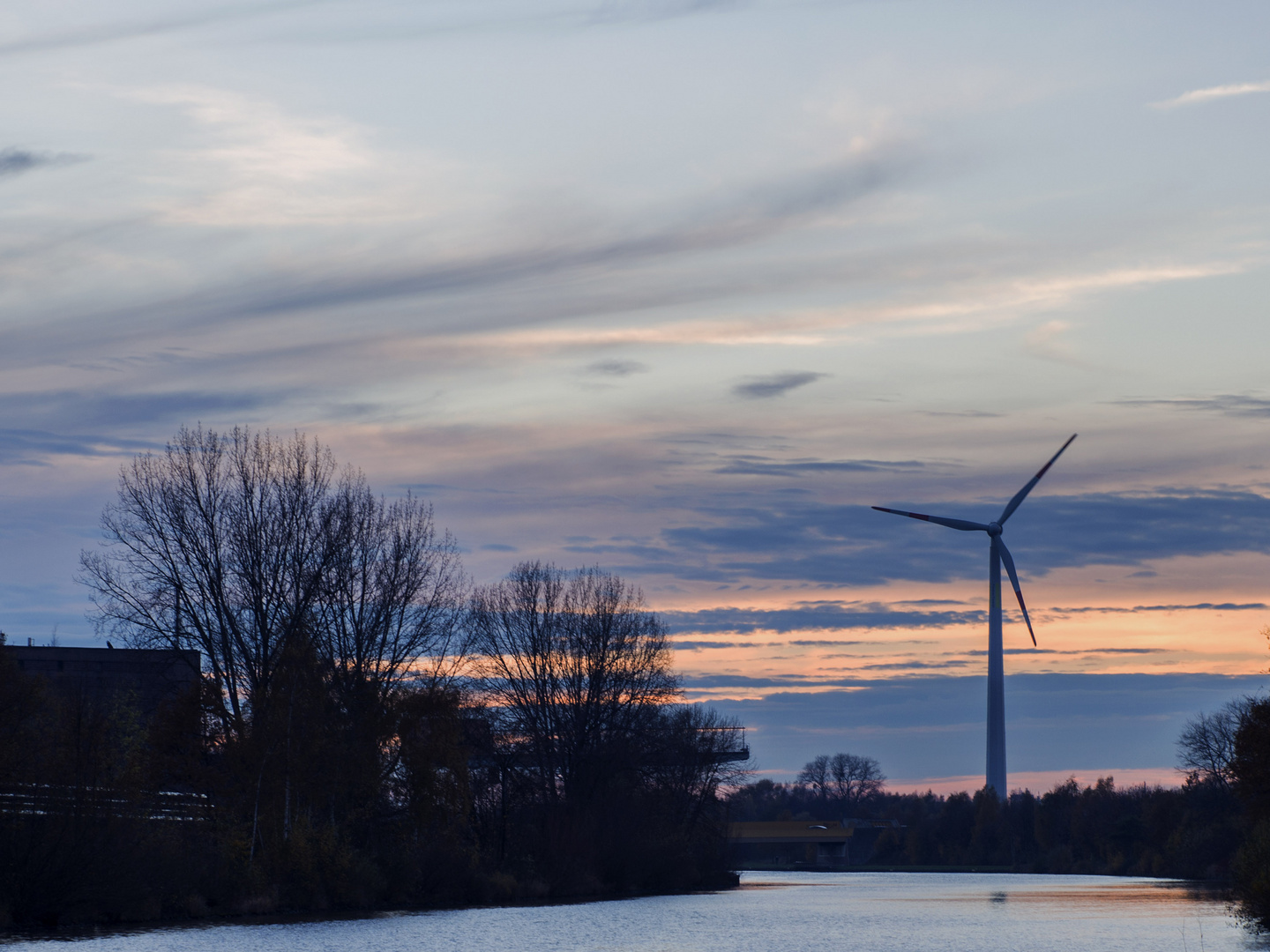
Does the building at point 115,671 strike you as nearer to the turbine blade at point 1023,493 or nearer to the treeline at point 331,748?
the treeline at point 331,748

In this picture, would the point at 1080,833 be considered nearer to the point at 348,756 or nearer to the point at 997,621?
the point at 997,621

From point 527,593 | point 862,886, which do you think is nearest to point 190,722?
point 527,593

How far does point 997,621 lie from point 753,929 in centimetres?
7849

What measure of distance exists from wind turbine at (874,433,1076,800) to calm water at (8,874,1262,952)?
41.8 metres

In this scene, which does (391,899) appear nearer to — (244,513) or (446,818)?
(446,818)

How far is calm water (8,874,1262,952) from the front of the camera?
43.3 meters

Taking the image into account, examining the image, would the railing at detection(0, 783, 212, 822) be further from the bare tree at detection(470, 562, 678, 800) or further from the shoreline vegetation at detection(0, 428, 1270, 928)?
the bare tree at detection(470, 562, 678, 800)

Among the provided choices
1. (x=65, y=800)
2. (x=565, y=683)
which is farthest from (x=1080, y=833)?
(x=65, y=800)

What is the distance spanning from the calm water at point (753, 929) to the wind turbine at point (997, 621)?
137 feet

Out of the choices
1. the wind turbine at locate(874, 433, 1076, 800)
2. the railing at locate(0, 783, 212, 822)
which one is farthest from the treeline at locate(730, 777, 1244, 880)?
the railing at locate(0, 783, 212, 822)

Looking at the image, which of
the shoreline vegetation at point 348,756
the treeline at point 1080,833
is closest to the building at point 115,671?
the shoreline vegetation at point 348,756

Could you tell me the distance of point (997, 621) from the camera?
422 feet

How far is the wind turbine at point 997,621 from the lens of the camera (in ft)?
394

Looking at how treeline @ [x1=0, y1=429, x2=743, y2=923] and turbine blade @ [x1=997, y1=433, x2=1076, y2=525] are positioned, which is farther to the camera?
turbine blade @ [x1=997, y1=433, x2=1076, y2=525]
